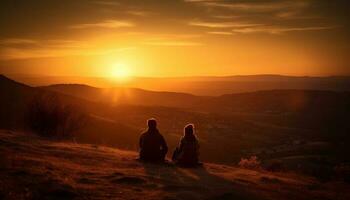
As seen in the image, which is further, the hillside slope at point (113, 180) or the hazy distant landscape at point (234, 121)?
the hazy distant landscape at point (234, 121)

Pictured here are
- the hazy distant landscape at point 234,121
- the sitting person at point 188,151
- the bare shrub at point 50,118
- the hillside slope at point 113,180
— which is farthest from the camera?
the hazy distant landscape at point 234,121

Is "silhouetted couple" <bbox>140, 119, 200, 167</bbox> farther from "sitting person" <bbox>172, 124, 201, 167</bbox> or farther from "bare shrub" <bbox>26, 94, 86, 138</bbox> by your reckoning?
"bare shrub" <bbox>26, 94, 86, 138</bbox>

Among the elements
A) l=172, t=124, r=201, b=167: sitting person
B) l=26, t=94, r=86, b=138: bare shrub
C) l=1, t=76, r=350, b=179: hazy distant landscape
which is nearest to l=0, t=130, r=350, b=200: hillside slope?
l=172, t=124, r=201, b=167: sitting person

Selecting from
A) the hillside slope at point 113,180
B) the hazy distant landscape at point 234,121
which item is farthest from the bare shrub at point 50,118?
the hillside slope at point 113,180

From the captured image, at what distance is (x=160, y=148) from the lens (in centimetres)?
1442

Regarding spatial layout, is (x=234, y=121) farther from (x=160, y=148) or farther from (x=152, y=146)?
(x=152, y=146)

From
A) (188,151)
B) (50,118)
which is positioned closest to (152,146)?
(188,151)

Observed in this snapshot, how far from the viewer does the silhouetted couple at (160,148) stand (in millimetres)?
14148

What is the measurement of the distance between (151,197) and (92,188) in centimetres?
132

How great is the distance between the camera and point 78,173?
10.5 meters

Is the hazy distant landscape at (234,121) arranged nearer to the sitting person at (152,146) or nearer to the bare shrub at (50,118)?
the bare shrub at (50,118)

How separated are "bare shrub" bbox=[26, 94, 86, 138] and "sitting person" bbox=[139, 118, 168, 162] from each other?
9118 millimetres

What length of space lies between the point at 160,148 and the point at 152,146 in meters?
0.34

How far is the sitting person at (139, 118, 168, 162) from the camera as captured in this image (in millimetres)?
14211
